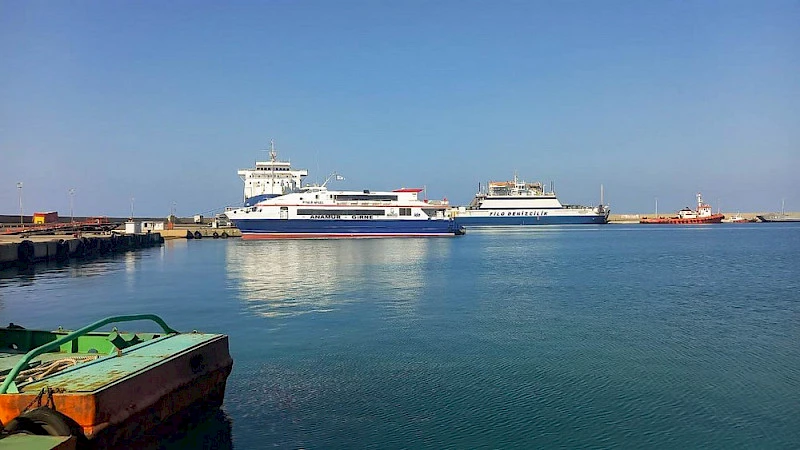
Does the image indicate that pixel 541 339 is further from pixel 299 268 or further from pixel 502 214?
pixel 502 214

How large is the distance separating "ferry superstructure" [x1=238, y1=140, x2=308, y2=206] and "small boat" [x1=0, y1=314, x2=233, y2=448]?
60.1m

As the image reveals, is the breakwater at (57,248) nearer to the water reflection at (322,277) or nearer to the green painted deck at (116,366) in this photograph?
the water reflection at (322,277)

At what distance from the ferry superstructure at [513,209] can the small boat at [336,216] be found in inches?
1555

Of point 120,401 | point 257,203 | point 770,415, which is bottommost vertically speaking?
point 770,415

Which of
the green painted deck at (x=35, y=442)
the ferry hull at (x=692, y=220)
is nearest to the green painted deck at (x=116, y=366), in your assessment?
the green painted deck at (x=35, y=442)

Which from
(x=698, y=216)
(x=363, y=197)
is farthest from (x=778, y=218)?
(x=363, y=197)

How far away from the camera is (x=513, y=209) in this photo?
344ft

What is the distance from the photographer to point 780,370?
1120cm

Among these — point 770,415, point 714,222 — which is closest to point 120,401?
point 770,415

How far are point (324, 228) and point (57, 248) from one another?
27770 mm

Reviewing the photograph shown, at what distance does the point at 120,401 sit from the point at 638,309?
16.4 meters

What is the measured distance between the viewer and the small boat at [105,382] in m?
5.30

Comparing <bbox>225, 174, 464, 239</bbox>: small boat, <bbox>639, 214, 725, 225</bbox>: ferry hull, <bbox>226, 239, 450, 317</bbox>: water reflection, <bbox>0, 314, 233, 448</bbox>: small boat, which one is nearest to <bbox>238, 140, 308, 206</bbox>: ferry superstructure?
<bbox>225, 174, 464, 239</bbox>: small boat

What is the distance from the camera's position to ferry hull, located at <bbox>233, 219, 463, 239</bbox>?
61312mm
